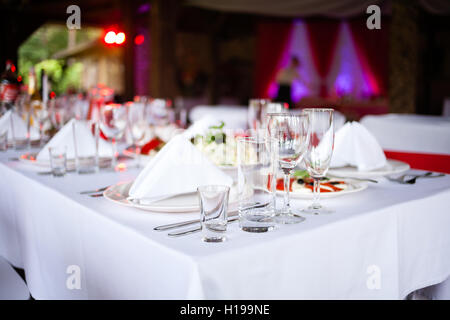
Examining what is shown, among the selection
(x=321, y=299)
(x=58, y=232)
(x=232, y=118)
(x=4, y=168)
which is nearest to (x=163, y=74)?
(x=232, y=118)

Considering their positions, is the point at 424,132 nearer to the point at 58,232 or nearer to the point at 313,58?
the point at 58,232

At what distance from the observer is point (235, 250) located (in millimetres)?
812

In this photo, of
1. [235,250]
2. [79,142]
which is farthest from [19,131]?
[235,250]

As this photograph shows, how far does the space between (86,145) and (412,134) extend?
2478mm

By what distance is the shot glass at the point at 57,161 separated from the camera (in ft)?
4.97

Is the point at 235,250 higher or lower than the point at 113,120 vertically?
lower

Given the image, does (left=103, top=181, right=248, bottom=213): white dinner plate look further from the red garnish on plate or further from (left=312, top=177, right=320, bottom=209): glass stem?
the red garnish on plate

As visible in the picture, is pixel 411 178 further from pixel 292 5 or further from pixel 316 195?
pixel 292 5

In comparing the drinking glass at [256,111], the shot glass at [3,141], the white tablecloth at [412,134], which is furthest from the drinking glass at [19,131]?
the white tablecloth at [412,134]

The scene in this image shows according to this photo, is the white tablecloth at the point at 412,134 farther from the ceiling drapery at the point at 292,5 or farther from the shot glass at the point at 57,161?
the ceiling drapery at the point at 292,5

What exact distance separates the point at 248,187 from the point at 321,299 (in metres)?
0.27

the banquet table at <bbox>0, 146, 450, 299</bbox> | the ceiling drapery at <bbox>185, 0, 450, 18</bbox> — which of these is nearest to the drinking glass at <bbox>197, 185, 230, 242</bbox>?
the banquet table at <bbox>0, 146, 450, 299</bbox>

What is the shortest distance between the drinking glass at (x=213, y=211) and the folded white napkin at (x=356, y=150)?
0.74 m

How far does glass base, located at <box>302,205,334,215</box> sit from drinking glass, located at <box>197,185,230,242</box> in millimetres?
273
